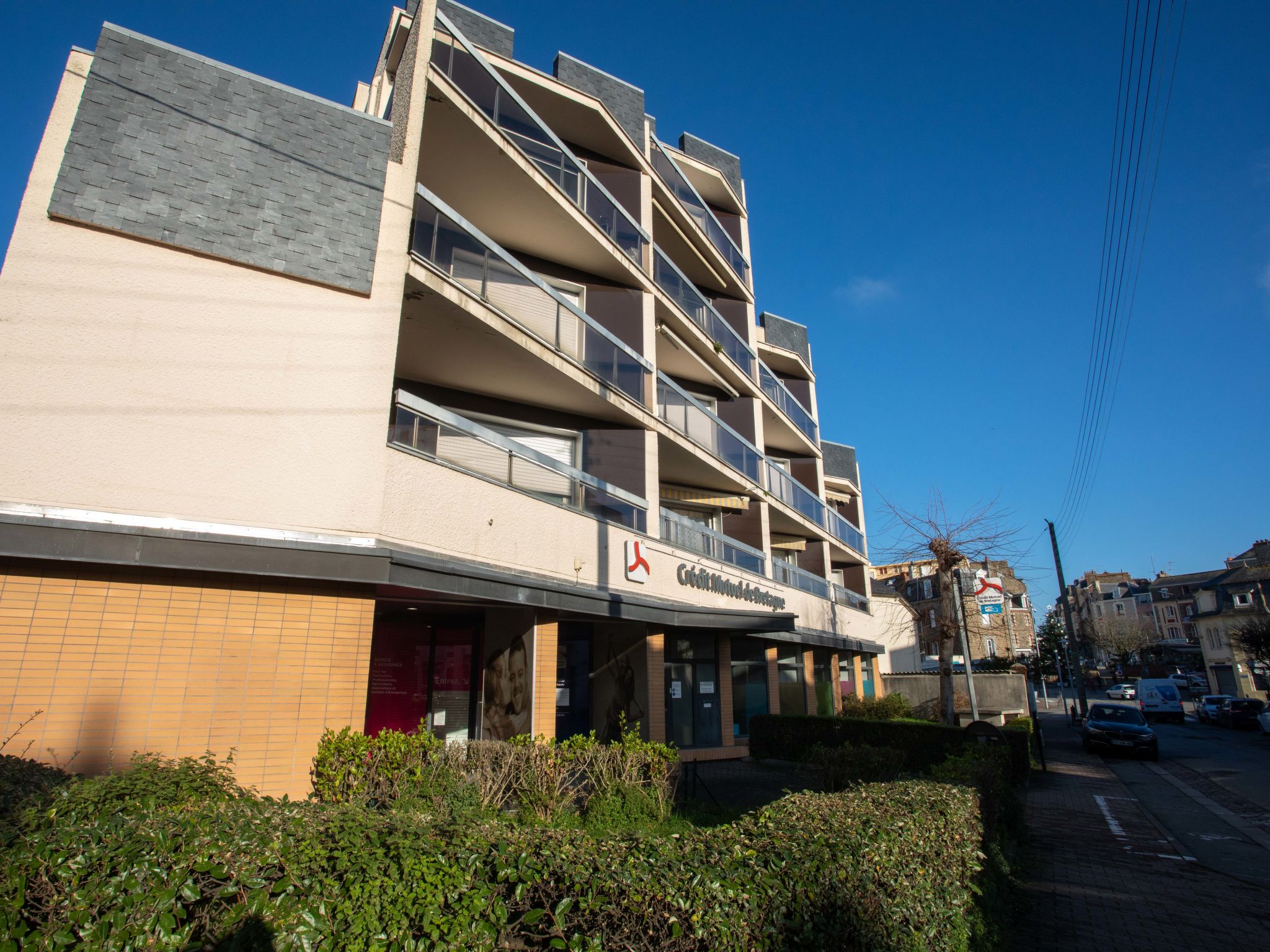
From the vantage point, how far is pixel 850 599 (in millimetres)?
28531

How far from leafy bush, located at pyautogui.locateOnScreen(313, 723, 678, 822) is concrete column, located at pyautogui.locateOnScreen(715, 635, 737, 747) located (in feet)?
28.7

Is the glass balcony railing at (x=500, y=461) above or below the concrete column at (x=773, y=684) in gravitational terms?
above

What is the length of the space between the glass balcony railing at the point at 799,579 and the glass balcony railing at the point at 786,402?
5795 mm

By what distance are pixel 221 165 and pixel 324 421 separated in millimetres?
3361

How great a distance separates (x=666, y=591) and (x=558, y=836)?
11.5 m

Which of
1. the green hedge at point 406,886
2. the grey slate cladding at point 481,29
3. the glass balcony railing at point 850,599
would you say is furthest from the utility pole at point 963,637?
the grey slate cladding at point 481,29

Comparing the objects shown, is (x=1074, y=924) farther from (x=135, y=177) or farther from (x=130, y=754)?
(x=135, y=177)

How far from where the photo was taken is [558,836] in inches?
146

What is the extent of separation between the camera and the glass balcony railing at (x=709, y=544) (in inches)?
630

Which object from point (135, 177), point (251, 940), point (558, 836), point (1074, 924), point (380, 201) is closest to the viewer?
point (251, 940)

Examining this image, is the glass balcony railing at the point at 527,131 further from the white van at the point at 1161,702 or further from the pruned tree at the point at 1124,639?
the pruned tree at the point at 1124,639

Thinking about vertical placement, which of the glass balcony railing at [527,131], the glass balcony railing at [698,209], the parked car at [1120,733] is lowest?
the parked car at [1120,733]

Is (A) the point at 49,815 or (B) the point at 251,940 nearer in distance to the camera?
(B) the point at 251,940

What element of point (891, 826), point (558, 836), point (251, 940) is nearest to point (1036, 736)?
point (891, 826)
